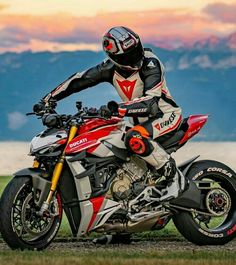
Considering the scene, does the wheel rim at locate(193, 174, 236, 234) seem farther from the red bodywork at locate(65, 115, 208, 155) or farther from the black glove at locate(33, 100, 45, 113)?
the black glove at locate(33, 100, 45, 113)

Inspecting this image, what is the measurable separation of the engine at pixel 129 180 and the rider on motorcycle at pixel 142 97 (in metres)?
0.20

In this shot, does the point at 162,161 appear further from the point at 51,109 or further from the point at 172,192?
the point at 51,109

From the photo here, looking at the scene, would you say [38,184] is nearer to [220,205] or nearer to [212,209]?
[212,209]

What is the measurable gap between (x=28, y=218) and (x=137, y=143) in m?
1.51

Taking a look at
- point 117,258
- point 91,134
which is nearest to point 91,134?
point 91,134

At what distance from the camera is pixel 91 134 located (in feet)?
37.8

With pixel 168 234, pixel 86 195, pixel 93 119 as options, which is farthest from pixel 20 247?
pixel 168 234

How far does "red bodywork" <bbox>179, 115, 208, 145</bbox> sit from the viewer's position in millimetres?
12383

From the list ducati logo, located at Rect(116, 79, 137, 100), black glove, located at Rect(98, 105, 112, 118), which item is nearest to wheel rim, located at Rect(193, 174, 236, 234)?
ducati logo, located at Rect(116, 79, 137, 100)

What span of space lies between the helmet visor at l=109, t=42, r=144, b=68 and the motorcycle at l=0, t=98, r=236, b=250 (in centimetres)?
66

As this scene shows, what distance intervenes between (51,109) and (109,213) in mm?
1412

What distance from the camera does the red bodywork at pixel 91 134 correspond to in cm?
1137

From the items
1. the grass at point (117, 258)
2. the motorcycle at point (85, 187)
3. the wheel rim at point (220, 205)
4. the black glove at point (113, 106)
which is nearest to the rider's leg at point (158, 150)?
the motorcycle at point (85, 187)

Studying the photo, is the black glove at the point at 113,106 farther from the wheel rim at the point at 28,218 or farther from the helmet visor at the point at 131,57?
the wheel rim at the point at 28,218
